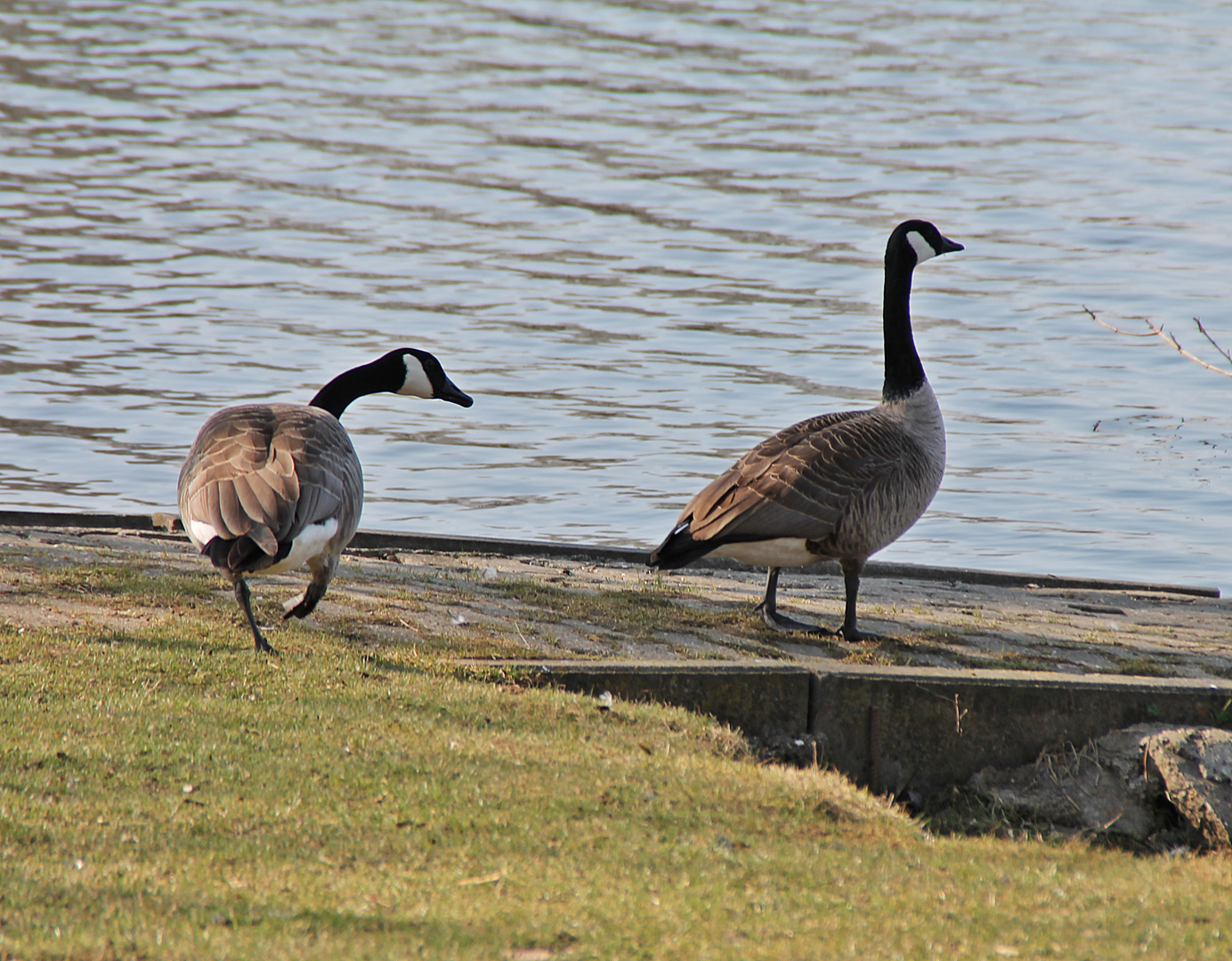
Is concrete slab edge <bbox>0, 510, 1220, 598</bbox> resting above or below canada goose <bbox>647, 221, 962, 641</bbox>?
below

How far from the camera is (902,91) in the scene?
34531mm

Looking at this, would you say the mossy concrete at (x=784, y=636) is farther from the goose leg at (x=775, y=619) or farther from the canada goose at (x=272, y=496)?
the canada goose at (x=272, y=496)

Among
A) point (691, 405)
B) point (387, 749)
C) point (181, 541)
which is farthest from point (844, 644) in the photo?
point (691, 405)

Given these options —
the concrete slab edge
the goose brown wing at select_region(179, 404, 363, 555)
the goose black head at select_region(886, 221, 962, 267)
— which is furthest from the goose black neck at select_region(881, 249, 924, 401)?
the goose brown wing at select_region(179, 404, 363, 555)

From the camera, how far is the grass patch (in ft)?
11.7

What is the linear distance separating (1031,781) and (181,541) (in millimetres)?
5147

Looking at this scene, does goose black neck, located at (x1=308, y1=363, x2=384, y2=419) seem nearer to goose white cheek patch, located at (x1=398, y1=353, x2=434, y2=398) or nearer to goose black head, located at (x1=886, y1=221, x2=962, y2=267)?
goose white cheek patch, located at (x1=398, y1=353, x2=434, y2=398)

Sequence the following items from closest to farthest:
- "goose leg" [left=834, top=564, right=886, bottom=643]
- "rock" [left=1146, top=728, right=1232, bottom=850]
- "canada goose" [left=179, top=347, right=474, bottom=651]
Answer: "rock" [left=1146, top=728, right=1232, bottom=850] < "canada goose" [left=179, top=347, right=474, bottom=651] < "goose leg" [left=834, top=564, right=886, bottom=643]

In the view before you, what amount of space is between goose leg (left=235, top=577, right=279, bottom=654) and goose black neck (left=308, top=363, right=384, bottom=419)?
2.26 metres

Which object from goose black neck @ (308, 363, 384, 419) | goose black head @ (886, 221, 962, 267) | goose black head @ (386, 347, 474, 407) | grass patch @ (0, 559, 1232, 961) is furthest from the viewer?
goose black head @ (386, 347, 474, 407)

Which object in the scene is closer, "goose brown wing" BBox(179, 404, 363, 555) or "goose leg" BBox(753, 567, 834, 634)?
"goose brown wing" BBox(179, 404, 363, 555)

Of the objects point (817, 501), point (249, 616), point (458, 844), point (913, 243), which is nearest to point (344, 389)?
point (249, 616)

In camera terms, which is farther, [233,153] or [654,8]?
[654,8]

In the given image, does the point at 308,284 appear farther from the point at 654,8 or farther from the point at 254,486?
the point at 654,8
